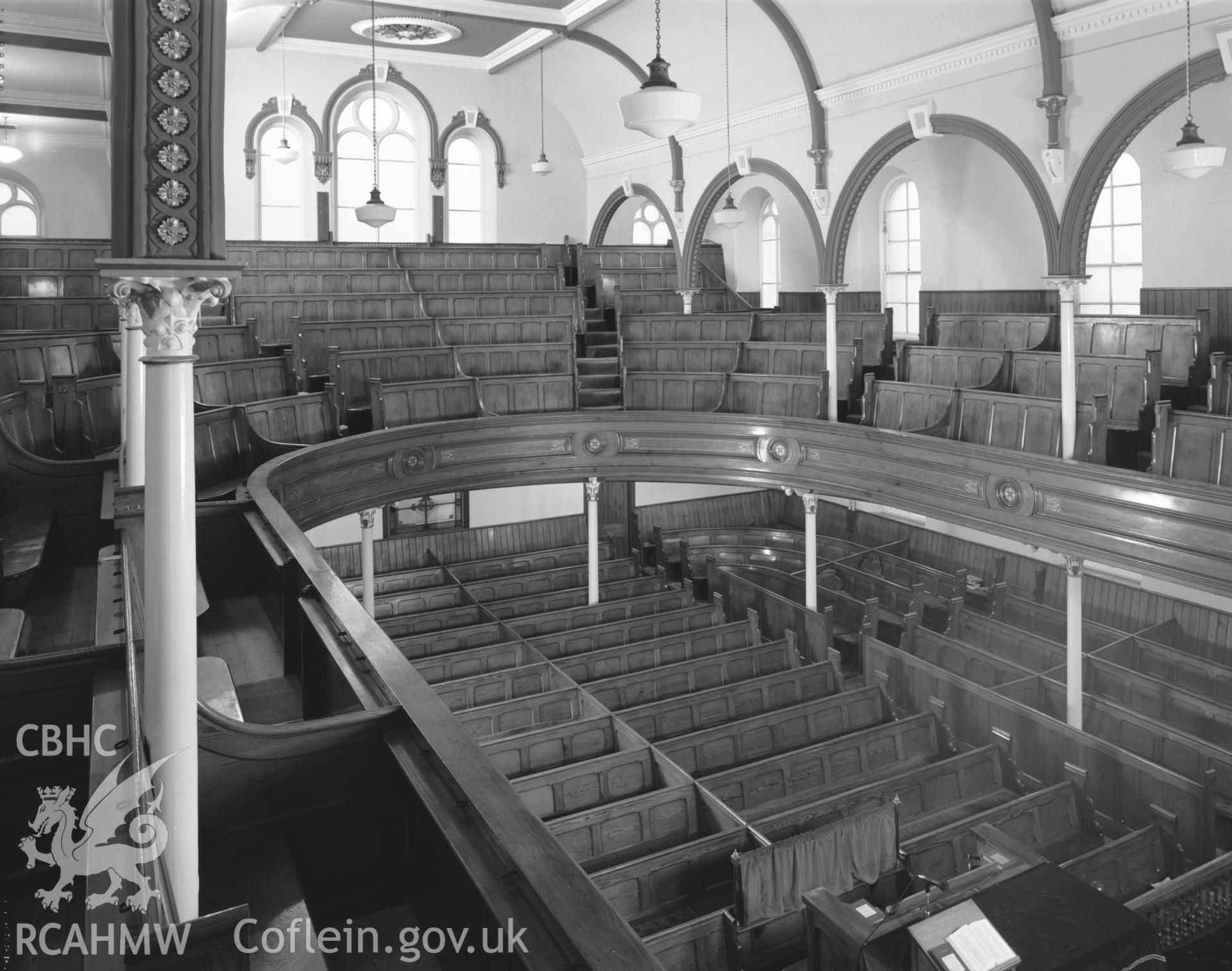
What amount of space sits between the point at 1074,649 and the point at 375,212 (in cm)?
996

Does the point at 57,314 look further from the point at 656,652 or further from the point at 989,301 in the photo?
the point at 989,301

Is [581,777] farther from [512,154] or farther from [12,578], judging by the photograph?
[512,154]

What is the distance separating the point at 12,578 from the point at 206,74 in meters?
3.62

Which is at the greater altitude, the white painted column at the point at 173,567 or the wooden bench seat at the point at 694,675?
the white painted column at the point at 173,567

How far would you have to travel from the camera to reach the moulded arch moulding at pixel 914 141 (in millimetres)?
10438

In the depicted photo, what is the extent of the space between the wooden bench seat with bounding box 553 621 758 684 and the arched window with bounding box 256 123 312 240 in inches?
444

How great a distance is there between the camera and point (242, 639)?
6.54m

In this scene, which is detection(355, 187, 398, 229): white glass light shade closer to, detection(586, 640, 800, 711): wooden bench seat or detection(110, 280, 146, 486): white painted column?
detection(586, 640, 800, 711): wooden bench seat

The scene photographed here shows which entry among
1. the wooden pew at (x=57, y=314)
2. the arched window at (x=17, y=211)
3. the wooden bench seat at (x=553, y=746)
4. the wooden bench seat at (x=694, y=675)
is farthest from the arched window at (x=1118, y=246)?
the arched window at (x=17, y=211)

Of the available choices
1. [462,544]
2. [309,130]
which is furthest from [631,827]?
[309,130]

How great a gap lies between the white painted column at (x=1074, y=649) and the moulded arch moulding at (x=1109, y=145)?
9.96ft

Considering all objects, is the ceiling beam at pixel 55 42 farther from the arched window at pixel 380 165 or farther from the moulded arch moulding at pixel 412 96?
the arched window at pixel 380 165

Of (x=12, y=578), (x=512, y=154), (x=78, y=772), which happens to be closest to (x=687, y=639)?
(x=12, y=578)

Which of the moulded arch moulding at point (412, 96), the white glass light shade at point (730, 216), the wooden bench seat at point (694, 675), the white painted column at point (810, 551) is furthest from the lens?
the moulded arch moulding at point (412, 96)
